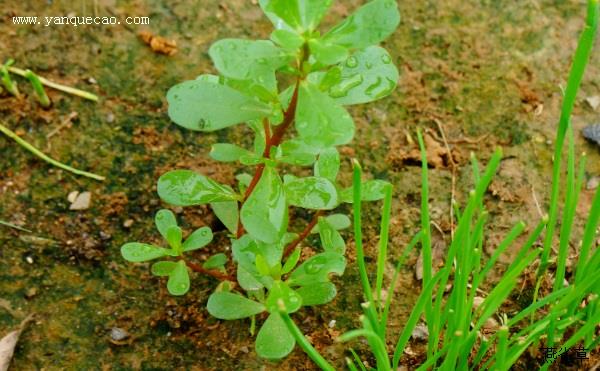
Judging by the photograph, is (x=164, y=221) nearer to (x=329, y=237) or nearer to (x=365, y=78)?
(x=329, y=237)

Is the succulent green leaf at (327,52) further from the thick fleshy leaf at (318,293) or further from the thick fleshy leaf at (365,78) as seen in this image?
the thick fleshy leaf at (318,293)

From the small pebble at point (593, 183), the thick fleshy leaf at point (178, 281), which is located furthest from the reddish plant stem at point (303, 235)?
the small pebble at point (593, 183)

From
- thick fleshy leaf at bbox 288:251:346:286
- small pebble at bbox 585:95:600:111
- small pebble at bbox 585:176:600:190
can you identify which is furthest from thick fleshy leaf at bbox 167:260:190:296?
small pebble at bbox 585:95:600:111

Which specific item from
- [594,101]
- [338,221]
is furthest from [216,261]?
[594,101]

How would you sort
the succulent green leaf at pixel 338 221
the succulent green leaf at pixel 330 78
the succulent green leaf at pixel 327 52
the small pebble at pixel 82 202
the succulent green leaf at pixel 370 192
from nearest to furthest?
the succulent green leaf at pixel 327 52 → the succulent green leaf at pixel 330 78 → the succulent green leaf at pixel 370 192 → the succulent green leaf at pixel 338 221 → the small pebble at pixel 82 202

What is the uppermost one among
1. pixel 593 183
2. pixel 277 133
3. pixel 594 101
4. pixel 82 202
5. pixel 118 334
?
pixel 277 133

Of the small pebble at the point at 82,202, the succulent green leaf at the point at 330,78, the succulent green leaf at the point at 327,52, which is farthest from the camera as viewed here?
the small pebble at the point at 82,202

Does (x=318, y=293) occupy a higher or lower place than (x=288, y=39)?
lower
